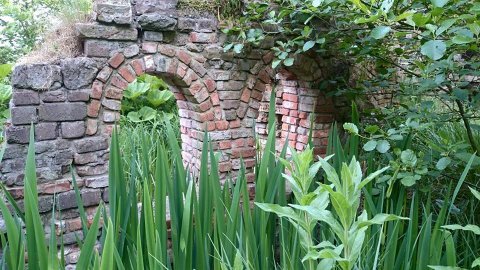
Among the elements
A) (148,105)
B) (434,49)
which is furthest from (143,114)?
(434,49)

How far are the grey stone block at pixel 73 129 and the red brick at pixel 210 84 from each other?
2.99 ft

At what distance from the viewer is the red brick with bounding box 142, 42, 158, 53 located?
2.92m

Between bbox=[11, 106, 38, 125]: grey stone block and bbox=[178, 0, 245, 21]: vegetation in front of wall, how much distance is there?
48.1 inches

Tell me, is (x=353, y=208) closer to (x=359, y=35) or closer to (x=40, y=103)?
(x=40, y=103)

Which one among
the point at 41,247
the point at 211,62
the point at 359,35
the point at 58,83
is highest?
the point at 359,35

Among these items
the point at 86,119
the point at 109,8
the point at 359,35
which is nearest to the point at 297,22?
the point at 359,35

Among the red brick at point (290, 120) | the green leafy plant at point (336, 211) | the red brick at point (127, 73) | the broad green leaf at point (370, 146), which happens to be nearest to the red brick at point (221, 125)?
the red brick at point (127, 73)

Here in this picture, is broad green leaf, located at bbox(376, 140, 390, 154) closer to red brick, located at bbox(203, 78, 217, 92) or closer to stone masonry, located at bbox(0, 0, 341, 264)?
stone masonry, located at bbox(0, 0, 341, 264)

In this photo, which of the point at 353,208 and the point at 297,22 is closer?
the point at 353,208

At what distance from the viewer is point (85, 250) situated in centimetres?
105

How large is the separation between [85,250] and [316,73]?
117 inches

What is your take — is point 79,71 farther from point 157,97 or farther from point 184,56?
point 157,97

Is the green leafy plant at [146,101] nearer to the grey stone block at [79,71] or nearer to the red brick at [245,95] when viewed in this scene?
the red brick at [245,95]

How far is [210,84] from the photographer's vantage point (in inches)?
125
